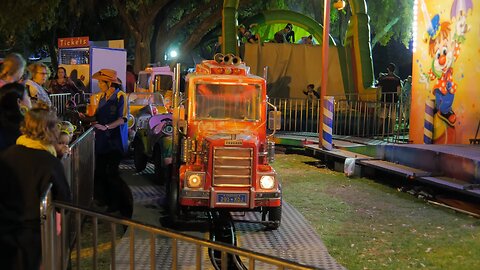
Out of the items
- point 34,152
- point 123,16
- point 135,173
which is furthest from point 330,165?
point 123,16

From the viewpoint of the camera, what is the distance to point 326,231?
28.6ft

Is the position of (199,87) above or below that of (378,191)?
above

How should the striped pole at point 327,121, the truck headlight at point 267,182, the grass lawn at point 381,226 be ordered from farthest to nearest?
the striped pole at point 327,121 < the truck headlight at point 267,182 < the grass lawn at point 381,226

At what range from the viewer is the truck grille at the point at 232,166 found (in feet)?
27.0

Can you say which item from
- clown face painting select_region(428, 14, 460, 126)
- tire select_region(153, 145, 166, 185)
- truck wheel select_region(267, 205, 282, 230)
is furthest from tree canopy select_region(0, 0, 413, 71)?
truck wheel select_region(267, 205, 282, 230)

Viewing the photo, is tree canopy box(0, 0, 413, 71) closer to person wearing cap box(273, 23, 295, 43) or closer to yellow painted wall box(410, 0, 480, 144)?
person wearing cap box(273, 23, 295, 43)

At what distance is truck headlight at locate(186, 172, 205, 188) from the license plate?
0.31 m

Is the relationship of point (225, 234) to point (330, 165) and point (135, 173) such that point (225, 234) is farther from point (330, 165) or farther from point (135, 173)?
point (330, 165)

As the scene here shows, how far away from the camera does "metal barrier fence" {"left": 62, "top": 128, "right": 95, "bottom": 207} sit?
660cm

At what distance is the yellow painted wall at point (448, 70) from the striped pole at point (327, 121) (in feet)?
7.29

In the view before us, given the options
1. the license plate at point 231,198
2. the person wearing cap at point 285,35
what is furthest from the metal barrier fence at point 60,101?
the person wearing cap at point 285,35

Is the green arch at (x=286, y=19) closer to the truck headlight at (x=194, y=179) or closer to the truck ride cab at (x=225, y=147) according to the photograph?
the truck ride cab at (x=225, y=147)

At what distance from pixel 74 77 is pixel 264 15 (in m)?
7.96

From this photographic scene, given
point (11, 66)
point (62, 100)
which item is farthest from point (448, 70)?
point (11, 66)
